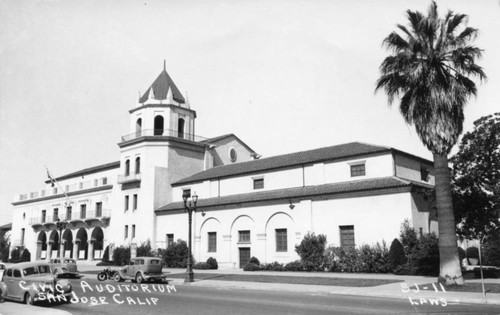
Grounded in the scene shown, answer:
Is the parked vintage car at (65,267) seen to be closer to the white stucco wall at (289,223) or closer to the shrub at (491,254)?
the white stucco wall at (289,223)

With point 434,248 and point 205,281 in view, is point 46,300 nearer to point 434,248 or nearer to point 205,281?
point 205,281

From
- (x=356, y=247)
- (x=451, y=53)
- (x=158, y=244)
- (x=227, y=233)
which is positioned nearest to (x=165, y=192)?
(x=158, y=244)

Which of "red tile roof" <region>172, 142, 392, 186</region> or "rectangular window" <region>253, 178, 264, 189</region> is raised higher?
"red tile roof" <region>172, 142, 392, 186</region>

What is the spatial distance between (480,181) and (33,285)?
30.0 metres

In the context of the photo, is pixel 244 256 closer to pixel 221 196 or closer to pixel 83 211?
pixel 221 196

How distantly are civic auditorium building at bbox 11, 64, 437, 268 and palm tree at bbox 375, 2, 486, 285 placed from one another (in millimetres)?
8214

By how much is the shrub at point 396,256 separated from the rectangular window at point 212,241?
57.2 ft

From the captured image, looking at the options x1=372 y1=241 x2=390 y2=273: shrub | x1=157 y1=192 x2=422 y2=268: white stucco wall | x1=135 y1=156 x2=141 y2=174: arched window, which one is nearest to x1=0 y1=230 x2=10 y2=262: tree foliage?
x1=135 y1=156 x2=141 y2=174: arched window

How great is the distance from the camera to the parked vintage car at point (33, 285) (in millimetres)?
14930

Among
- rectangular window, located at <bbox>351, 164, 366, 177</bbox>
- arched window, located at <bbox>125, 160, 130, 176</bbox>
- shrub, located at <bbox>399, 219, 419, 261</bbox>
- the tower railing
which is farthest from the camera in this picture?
arched window, located at <bbox>125, 160, 130, 176</bbox>

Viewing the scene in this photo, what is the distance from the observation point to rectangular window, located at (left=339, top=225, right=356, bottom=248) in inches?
1214

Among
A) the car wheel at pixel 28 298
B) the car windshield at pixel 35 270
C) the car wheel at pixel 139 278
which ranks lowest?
the car wheel at pixel 139 278

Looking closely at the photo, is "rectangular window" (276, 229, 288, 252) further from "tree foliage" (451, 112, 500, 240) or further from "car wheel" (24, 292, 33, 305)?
"car wheel" (24, 292, 33, 305)

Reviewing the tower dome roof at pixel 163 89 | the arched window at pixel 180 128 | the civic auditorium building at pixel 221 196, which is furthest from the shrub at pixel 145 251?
the tower dome roof at pixel 163 89
